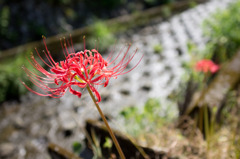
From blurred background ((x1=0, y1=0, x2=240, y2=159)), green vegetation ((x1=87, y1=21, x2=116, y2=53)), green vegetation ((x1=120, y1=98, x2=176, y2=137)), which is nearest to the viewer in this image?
blurred background ((x1=0, y1=0, x2=240, y2=159))

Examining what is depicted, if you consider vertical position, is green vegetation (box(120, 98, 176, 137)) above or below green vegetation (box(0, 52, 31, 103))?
below

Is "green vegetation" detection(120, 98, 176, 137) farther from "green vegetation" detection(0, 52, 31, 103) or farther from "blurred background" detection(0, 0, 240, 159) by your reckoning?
"green vegetation" detection(0, 52, 31, 103)

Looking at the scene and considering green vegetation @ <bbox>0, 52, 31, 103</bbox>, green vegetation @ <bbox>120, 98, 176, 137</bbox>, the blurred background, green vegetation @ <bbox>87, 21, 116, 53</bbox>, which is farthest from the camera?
green vegetation @ <bbox>87, 21, 116, 53</bbox>

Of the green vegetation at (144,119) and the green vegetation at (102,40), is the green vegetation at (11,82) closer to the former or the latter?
the green vegetation at (102,40)

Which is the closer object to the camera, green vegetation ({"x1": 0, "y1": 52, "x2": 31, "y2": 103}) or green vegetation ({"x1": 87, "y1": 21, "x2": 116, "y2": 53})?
green vegetation ({"x1": 0, "y1": 52, "x2": 31, "y2": 103})

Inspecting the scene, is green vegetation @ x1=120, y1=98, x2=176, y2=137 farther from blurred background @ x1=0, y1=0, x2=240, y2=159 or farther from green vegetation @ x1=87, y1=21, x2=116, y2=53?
green vegetation @ x1=87, y1=21, x2=116, y2=53

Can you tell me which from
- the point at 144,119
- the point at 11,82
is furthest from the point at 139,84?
the point at 11,82

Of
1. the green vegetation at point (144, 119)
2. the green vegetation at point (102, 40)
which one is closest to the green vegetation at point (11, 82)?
the green vegetation at point (102, 40)

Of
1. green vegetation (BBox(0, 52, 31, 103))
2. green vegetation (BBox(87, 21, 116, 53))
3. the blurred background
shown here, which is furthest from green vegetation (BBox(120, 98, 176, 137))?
green vegetation (BBox(87, 21, 116, 53))

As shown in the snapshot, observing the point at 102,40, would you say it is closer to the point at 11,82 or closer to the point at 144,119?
the point at 11,82

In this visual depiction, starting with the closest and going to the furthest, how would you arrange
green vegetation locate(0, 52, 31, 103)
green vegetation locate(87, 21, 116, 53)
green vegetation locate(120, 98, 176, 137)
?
green vegetation locate(120, 98, 176, 137) < green vegetation locate(0, 52, 31, 103) < green vegetation locate(87, 21, 116, 53)
